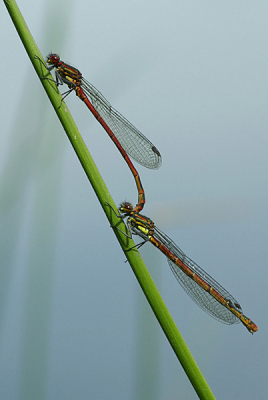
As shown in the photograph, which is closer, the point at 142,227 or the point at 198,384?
the point at 198,384

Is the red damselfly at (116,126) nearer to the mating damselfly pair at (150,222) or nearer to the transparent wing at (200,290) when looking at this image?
the mating damselfly pair at (150,222)

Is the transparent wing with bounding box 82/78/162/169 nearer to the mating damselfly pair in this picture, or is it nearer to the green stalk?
the mating damselfly pair

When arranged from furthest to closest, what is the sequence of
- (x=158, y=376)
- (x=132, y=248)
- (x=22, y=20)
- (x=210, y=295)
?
(x=210, y=295), (x=158, y=376), (x=132, y=248), (x=22, y=20)

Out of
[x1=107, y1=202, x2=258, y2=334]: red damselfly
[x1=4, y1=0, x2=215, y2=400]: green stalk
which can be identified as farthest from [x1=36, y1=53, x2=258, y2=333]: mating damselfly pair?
[x1=4, y1=0, x2=215, y2=400]: green stalk

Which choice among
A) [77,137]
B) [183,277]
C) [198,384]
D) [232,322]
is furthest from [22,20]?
[232,322]

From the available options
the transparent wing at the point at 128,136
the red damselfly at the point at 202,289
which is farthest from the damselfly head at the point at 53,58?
the red damselfly at the point at 202,289

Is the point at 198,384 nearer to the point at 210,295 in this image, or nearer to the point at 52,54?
the point at 210,295

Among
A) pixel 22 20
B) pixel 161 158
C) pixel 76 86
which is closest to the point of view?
pixel 22 20
